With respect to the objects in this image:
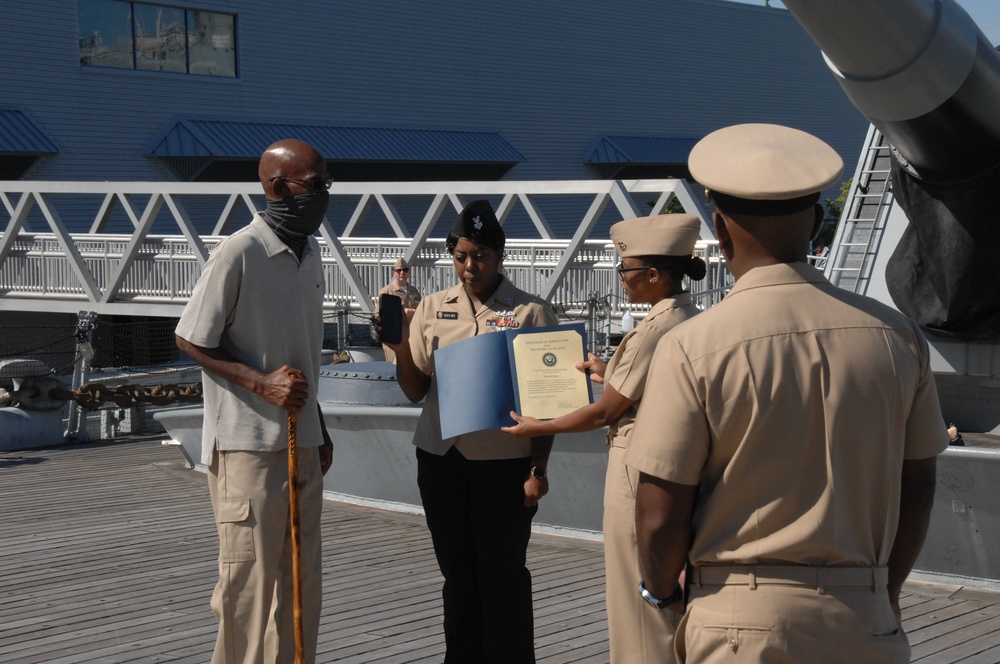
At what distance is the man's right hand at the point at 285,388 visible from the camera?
3.86 metres

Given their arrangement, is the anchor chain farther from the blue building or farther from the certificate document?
the blue building

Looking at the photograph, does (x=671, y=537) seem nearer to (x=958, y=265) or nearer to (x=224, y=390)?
(x=224, y=390)

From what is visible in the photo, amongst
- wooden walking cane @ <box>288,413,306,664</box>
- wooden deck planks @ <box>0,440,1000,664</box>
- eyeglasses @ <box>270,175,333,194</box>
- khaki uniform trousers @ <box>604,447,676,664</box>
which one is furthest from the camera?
wooden deck planks @ <box>0,440,1000,664</box>

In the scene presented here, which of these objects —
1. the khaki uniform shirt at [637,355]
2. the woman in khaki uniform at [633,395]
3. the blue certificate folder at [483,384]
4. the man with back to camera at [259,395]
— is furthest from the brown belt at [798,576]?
the blue certificate folder at [483,384]

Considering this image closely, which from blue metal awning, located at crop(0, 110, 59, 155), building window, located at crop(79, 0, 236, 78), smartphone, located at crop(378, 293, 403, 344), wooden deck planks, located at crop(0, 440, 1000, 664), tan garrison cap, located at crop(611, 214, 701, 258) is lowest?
wooden deck planks, located at crop(0, 440, 1000, 664)

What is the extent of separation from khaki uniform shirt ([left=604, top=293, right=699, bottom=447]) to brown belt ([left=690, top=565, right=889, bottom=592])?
1.43m

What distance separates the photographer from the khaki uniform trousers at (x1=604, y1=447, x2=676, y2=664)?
151 inches

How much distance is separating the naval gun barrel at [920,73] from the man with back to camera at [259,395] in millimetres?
1703

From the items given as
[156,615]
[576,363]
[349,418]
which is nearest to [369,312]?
[349,418]

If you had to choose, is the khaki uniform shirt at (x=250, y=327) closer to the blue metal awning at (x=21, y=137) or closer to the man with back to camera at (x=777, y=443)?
the man with back to camera at (x=777, y=443)

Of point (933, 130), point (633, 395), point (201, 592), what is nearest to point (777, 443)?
point (633, 395)

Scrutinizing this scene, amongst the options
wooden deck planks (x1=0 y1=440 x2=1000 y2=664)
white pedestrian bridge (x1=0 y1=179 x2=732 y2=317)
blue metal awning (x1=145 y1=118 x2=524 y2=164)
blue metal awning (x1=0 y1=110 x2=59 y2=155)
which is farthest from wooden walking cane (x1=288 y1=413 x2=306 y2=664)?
blue metal awning (x1=145 y1=118 x2=524 y2=164)

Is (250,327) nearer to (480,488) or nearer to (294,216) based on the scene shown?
(294,216)

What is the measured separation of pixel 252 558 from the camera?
3.93 m
